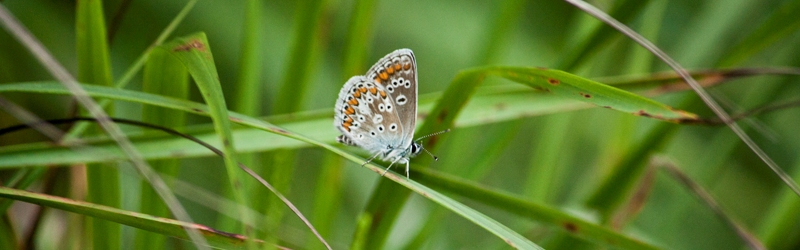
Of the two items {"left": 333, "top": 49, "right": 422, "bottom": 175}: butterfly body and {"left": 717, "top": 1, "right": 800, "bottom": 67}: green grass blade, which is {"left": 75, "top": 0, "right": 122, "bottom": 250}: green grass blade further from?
{"left": 717, "top": 1, "right": 800, "bottom": 67}: green grass blade

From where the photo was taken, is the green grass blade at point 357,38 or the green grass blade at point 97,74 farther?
the green grass blade at point 357,38

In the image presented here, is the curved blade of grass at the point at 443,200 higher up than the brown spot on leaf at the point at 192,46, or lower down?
lower down

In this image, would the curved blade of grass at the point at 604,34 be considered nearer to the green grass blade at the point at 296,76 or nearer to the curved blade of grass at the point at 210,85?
the green grass blade at the point at 296,76

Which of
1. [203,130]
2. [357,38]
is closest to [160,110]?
[203,130]

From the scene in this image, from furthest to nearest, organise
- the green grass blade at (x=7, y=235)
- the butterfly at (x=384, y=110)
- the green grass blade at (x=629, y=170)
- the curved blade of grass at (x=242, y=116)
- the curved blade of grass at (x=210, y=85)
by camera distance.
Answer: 1. the green grass blade at (x=629, y=170)
2. the butterfly at (x=384, y=110)
3. the green grass blade at (x=7, y=235)
4. the curved blade of grass at (x=242, y=116)
5. the curved blade of grass at (x=210, y=85)


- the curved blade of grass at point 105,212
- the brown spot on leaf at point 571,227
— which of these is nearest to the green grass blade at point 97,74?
the curved blade of grass at point 105,212

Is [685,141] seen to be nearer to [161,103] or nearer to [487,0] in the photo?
[487,0]

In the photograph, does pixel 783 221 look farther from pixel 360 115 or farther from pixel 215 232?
pixel 215 232
